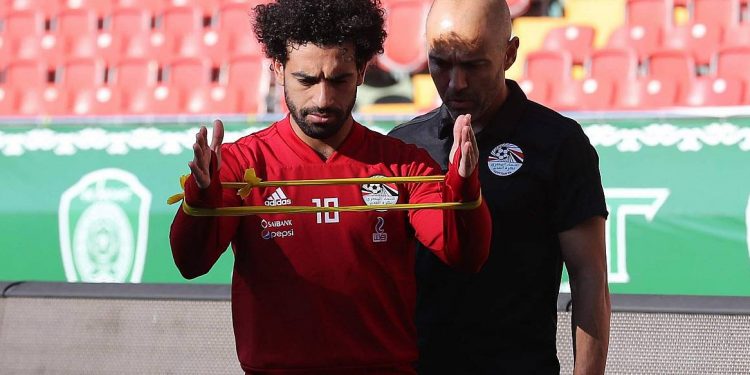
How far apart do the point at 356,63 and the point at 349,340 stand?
0.61 m

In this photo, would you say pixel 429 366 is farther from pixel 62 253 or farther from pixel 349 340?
pixel 62 253

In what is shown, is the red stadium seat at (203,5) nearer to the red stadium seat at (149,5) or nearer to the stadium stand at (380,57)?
the stadium stand at (380,57)

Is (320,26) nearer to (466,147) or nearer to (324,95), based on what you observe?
(324,95)

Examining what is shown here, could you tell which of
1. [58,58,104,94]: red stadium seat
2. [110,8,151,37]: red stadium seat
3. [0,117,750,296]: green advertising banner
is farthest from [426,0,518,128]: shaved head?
[110,8,151,37]: red stadium seat

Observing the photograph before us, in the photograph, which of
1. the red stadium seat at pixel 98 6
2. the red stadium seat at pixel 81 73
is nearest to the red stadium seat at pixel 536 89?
the red stadium seat at pixel 81 73

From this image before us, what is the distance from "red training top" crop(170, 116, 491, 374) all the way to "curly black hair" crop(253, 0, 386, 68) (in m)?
A: 0.27

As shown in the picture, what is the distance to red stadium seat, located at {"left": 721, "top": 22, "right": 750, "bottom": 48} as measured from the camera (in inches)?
307

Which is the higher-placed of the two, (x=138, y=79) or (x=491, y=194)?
(x=138, y=79)

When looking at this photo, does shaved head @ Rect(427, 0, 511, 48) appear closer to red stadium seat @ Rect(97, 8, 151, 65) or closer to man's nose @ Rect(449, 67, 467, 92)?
man's nose @ Rect(449, 67, 467, 92)

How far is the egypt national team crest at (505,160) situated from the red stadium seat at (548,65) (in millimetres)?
5325

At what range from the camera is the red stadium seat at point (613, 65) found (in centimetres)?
774

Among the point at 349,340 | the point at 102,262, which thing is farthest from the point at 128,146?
the point at 349,340

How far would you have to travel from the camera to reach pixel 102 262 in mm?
6266

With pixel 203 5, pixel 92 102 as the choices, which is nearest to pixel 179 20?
pixel 203 5
